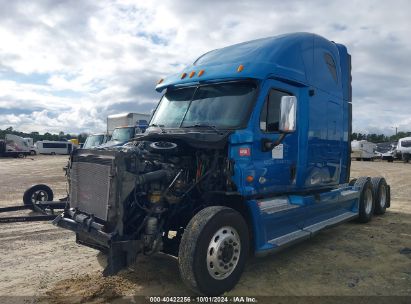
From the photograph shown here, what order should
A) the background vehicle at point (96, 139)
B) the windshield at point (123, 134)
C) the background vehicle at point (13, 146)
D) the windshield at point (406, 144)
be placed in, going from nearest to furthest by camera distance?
1. the windshield at point (123, 134)
2. the background vehicle at point (96, 139)
3. the windshield at point (406, 144)
4. the background vehicle at point (13, 146)

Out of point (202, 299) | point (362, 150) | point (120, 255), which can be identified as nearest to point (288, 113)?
point (202, 299)

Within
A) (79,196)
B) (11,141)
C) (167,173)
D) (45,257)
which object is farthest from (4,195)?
(11,141)

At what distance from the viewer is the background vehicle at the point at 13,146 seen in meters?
45.9

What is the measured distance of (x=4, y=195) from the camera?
13031 millimetres

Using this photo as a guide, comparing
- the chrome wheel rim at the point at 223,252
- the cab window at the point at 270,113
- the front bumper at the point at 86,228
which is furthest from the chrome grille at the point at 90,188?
the cab window at the point at 270,113

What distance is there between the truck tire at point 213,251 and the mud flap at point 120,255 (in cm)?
55

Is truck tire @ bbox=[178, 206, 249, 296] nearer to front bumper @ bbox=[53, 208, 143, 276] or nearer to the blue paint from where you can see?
the blue paint

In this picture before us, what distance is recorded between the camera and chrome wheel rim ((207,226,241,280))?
4.30 metres

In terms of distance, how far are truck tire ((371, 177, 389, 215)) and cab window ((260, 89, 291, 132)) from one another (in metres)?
5.14

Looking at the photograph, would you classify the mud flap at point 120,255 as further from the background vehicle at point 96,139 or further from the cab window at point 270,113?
the background vehicle at point 96,139

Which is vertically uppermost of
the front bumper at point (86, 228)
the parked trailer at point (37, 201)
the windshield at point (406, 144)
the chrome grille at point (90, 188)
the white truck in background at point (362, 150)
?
the windshield at point (406, 144)

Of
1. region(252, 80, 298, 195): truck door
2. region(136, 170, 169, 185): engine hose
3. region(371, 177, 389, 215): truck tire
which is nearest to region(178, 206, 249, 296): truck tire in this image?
region(136, 170, 169, 185): engine hose

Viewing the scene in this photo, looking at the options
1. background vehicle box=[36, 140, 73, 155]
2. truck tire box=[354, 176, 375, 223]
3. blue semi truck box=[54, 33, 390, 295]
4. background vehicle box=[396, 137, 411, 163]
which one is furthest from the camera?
background vehicle box=[36, 140, 73, 155]

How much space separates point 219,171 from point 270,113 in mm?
1152
